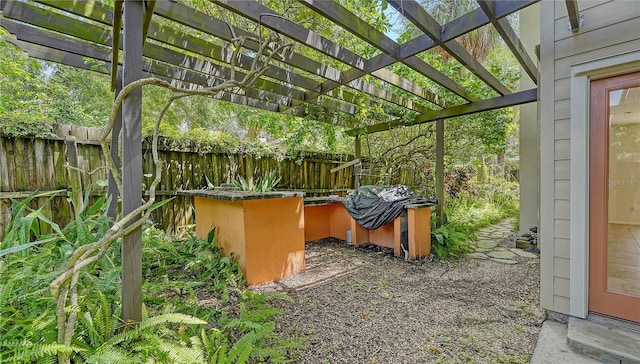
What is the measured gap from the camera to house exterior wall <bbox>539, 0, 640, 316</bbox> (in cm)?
197

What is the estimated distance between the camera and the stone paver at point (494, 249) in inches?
162

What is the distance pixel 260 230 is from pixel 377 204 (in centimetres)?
213

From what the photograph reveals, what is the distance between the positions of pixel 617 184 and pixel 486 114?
3816mm

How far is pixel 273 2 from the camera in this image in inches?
93.9

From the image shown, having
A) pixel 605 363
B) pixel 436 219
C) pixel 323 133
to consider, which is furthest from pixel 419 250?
pixel 323 133

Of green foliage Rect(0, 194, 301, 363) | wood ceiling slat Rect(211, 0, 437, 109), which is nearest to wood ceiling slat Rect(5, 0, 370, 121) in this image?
wood ceiling slat Rect(211, 0, 437, 109)

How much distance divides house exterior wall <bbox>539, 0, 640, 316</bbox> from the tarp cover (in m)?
1.99

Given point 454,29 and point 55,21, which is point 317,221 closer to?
point 454,29

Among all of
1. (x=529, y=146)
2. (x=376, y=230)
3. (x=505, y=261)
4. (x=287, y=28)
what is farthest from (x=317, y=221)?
(x=529, y=146)

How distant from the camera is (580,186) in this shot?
2049 mm

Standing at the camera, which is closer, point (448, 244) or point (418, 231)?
point (418, 231)

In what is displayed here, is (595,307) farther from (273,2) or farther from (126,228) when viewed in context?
(273,2)

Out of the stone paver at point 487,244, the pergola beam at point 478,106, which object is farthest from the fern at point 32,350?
the stone paver at point 487,244

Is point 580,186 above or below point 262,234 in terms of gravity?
above
